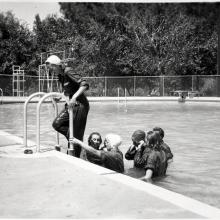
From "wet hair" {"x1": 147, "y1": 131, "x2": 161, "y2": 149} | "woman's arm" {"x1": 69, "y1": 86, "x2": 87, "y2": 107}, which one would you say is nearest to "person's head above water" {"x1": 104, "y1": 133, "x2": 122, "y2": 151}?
"wet hair" {"x1": 147, "y1": 131, "x2": 161, "y2": 149}

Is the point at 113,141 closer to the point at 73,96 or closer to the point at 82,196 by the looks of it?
the point at 73,96

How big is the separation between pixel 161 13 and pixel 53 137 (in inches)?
1255

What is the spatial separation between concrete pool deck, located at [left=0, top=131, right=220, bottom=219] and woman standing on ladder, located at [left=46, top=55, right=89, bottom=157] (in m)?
1.08

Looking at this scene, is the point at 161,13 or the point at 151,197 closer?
the point at 151,197

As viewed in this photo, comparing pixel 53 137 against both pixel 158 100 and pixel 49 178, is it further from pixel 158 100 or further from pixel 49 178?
pixel 158 100

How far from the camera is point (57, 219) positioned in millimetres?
3398

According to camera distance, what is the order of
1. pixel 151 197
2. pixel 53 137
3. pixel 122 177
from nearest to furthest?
pixel 151 197, pixel 122 177, pixel 53 137

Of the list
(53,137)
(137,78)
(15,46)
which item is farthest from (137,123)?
(15,46)

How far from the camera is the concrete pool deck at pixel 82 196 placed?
11.7 feet

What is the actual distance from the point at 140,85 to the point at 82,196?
3403 centimetres

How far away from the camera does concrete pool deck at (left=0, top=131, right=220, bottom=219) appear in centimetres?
358

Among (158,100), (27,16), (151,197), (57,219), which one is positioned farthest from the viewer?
(27,16)

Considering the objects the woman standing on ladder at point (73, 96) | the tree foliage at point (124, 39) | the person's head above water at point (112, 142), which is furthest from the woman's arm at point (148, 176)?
the tree foliage at point (124, 39)

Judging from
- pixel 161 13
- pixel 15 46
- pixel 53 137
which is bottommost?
pixel 53 137
